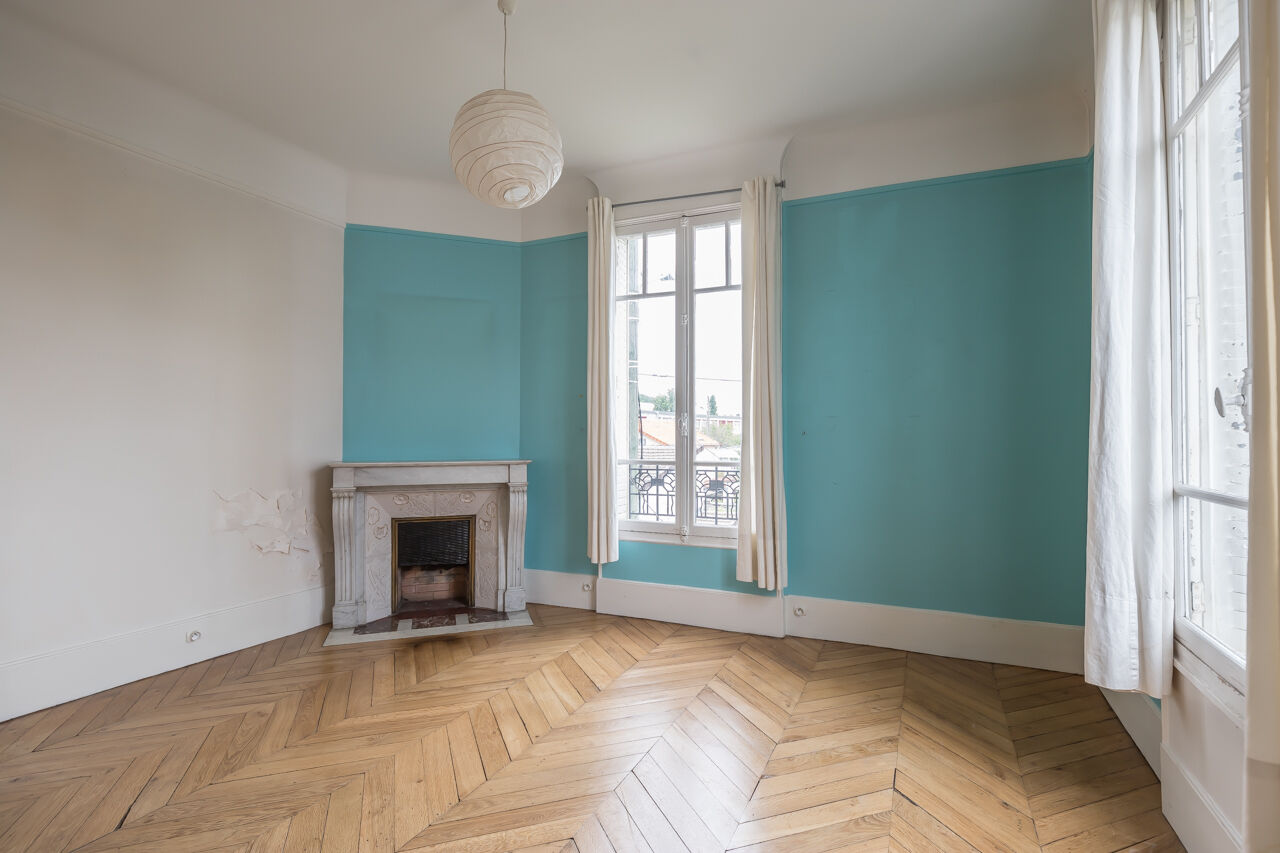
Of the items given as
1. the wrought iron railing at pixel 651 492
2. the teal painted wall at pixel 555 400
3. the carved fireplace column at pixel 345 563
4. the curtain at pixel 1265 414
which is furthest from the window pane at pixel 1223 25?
the carved fireplace column at pixel 345 563

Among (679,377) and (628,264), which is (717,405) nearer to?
(679,377)

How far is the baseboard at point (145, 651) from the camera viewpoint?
2.48 metres

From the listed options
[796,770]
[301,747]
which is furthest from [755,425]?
[301,747]

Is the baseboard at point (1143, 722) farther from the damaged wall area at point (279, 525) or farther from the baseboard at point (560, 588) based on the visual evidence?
the damaged wall area at point (279, 525)

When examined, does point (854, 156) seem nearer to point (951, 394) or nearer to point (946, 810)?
point (951, 394)

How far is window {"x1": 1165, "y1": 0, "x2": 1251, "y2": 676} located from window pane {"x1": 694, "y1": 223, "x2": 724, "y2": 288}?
218 centimetres

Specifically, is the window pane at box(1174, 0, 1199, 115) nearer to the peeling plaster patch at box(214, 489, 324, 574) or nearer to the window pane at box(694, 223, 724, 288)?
the window pane at box(694, 223, 724, 288)

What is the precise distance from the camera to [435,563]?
4047mm

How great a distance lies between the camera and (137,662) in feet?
9.34

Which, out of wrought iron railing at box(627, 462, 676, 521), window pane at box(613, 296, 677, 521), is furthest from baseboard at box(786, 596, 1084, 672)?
window pane at box(613, 296, 677, 521)

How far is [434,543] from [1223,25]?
4.26 metres

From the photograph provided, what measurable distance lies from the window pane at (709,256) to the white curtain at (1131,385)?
204cm

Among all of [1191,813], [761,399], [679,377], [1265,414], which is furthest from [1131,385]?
A: [679,377]

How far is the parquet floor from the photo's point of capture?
5.74ft
